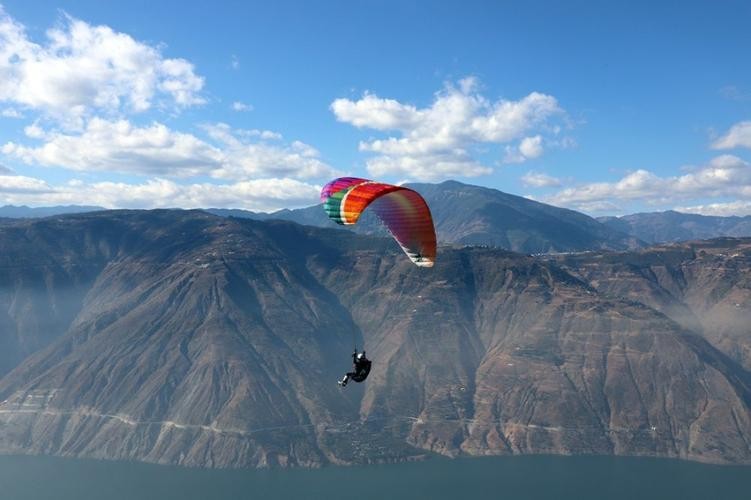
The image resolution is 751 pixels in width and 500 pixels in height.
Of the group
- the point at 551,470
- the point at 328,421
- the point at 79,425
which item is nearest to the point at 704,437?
the point at 551,470

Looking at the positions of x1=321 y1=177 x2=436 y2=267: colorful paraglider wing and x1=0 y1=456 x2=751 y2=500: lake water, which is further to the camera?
x1=0 y1=456 x2=751 y2=500: lake water

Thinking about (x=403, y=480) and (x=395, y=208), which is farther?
(x=403, y=480)

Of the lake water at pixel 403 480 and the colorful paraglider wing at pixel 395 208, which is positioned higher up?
the colorful paraglider wing at pixel 395 208

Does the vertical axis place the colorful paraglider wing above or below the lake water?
above

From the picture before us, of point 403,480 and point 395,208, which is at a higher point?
point 395,208
